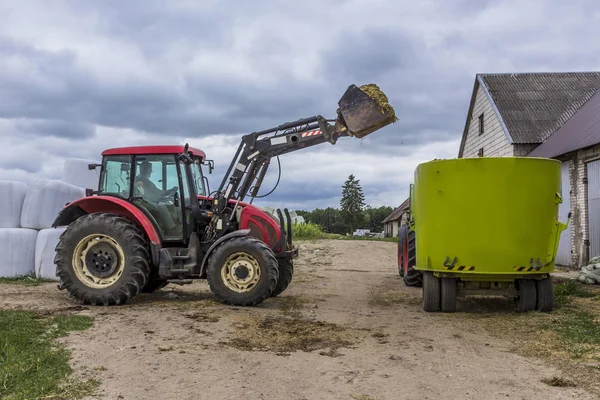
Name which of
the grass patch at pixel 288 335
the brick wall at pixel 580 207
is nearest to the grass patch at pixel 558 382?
the grass patch at pixel 288 335

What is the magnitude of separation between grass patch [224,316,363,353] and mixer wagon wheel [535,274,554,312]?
11.5 ft

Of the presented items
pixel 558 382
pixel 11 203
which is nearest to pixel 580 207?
pixel 558 382

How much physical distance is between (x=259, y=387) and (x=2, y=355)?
271 cm

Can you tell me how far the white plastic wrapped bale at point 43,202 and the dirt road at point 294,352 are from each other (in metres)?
3.14

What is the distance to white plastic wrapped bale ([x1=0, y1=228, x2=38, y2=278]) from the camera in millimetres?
13219

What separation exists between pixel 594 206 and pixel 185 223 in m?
12.0

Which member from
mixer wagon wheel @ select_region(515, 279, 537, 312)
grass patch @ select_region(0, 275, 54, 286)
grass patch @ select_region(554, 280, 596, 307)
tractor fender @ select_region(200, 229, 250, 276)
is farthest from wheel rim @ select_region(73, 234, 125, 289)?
grass patch @ select_region(554, 280, 596, 307)

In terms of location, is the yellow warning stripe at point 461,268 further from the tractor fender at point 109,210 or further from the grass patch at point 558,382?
the tractor fender at point 109,210

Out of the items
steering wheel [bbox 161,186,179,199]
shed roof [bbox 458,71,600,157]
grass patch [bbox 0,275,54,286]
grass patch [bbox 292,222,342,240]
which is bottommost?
grass patch [bbox 0,275,54,286]

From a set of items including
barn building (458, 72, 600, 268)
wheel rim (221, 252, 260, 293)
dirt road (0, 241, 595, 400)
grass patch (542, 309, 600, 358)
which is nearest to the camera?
dirt road (0, 241, 595, 400)

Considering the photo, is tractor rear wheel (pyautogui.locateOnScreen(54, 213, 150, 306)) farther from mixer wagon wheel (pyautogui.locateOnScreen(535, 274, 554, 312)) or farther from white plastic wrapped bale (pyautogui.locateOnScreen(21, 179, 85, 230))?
mixer wagon wheel (pyautogui.locateOnScreen(535, 274, 554, 312))

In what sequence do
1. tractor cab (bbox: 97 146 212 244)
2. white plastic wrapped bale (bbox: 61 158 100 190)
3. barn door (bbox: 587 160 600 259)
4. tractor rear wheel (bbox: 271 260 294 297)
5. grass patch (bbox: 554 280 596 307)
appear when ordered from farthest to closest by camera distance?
barn door (bbox: 587 160 600 259) → white plastic wrapped bale (bbox: 61 158 100 190) → grass patch (bbox: 554 280 596 307) → tractor rear wheel (bbox: 271 260 294 297) → tractor cab (bbox: 97 146 212 244)

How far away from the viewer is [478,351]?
655cm

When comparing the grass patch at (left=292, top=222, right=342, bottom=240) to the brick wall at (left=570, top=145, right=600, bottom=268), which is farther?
the grass patch at (left=292, top=222, right=342, bottom=240)
